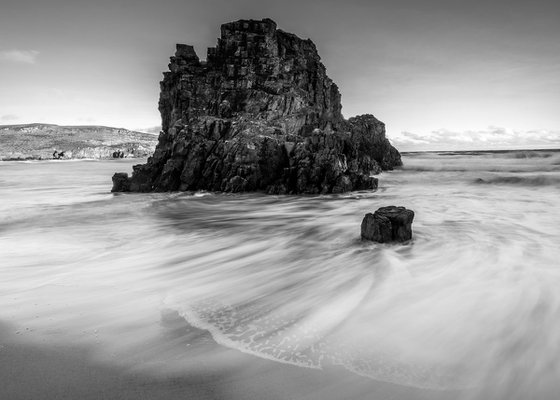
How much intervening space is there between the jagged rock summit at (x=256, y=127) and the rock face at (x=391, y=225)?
35.1 feet

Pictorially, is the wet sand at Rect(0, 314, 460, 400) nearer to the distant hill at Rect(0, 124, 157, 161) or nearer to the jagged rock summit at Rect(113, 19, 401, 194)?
the jagged rock summit at Rect(113, 19, 401, 194)

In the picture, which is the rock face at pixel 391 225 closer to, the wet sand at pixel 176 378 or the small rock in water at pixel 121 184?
the wet sand at pixel 176 378

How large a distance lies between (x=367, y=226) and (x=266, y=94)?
2670cm

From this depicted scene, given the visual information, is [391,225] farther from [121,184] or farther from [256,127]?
[121,184]

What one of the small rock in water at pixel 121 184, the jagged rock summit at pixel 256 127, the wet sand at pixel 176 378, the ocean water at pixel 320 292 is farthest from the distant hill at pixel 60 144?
the wet sand at pixel 176 378

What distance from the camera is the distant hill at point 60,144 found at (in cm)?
9338

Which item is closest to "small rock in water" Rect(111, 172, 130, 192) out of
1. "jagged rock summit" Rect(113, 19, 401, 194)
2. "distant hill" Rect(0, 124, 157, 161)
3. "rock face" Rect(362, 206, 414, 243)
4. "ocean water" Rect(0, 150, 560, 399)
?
"jagged rock summit" Rect(113, 19, 401, 194)

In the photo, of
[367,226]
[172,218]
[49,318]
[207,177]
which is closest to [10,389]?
[49,318]

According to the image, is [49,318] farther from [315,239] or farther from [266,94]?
[266,94]

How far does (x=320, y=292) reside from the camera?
561 centimetres

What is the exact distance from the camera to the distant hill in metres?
93.4

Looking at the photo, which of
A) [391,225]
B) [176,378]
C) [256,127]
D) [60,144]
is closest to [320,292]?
[176,378]

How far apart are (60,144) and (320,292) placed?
127 metres

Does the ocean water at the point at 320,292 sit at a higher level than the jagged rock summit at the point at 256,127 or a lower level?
lower
